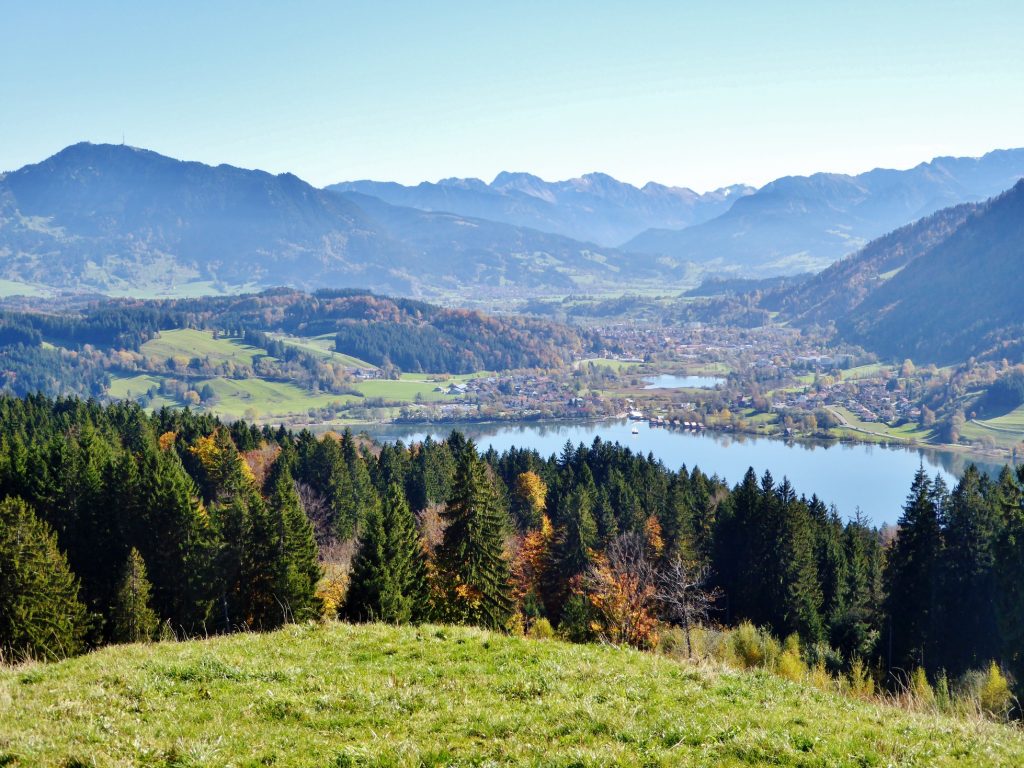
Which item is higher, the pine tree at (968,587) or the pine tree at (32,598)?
the pine tree at (32,598)

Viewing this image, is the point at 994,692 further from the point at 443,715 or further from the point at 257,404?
the point at 257,404

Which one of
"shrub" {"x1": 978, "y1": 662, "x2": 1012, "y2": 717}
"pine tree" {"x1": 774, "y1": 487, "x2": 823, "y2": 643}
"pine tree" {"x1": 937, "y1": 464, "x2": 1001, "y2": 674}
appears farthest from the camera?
"pine tree" {"x1": 774, "y1": 487, "x2": 823, "y2": 643}

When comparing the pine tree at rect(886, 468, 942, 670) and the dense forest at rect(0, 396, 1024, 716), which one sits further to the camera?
the pine tree at rect(886, 468, 942, 670)

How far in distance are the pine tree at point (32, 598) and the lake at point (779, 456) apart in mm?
90420

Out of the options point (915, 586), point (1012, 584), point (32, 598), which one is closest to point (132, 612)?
point (32, 598)

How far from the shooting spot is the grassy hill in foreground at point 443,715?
9.34 metres

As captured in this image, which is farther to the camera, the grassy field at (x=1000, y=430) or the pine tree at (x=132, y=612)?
the grassy field at (x=1000, y=430)

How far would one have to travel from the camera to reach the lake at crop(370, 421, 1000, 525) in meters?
113

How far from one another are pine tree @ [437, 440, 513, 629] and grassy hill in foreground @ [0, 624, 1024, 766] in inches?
634

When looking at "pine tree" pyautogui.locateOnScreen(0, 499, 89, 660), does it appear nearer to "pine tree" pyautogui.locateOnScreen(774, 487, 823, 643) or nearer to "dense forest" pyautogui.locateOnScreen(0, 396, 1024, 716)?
"dense forest" pyautogui.locateOnScreen(0, 396, 1024, 716)

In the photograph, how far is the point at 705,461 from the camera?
5300 inches

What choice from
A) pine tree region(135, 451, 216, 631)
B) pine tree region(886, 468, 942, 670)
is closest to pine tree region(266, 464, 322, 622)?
pine tree region(135, 451, 216, 631)

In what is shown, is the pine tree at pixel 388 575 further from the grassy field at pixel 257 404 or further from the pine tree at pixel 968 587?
the grassy field at pixel 257 404

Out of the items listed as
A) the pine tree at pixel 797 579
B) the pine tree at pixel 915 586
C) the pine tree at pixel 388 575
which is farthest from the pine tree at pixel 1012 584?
the pine tree at pixel 388 575
